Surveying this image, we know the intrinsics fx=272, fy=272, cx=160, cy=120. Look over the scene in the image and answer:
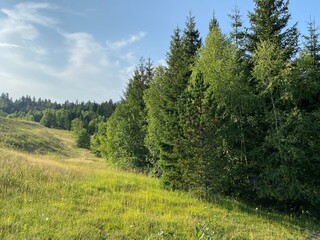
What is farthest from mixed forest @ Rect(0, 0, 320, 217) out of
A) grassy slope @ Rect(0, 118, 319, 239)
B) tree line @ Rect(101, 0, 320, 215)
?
grassy slope @ Rect(0, 118, 319, 239)

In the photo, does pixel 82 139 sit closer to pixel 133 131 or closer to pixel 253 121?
pixel 133 131

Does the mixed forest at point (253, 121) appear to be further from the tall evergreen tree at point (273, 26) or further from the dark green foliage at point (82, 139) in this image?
the dark green foliage at point (82, 139)

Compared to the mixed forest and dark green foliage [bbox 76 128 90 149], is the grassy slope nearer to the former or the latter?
the mixed forest

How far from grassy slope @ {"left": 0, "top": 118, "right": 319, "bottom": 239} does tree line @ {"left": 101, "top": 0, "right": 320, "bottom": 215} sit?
1211 mm

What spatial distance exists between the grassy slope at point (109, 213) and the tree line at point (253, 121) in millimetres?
1211

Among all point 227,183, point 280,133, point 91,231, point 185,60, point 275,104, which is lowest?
point 91,231

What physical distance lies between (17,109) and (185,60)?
7990 inches

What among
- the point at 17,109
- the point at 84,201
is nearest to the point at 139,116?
the point at 84,201

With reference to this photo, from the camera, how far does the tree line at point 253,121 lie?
11312mm

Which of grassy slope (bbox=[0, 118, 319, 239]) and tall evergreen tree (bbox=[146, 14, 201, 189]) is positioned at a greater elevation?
tall evergreen tree (bbox=[146, 14, 201, 189])

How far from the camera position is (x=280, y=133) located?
1137 cm

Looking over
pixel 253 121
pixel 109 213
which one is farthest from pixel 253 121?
pixel 109 213

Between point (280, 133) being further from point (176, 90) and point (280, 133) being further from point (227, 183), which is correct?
point (176, 90)

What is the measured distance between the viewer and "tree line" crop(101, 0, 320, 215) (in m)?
11.3
